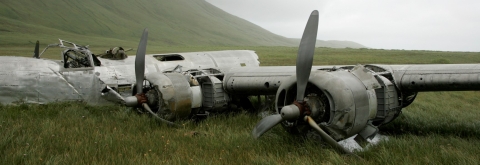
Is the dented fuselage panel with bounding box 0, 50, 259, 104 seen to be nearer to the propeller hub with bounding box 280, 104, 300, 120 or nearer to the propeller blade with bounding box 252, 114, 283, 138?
the propeller blade with bounding box 252, 114, 283, 138

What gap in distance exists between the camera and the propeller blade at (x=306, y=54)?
6840 mm

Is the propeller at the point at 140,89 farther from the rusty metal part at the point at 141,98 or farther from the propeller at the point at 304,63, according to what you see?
the propeller at the point at 304,63

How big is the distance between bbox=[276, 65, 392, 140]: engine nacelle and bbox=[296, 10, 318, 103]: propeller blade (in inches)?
11.6

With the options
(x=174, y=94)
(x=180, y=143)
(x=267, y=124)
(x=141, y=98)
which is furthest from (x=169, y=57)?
(x=267, y=124)

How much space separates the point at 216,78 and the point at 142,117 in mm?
2146

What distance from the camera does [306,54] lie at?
6930 millimetres

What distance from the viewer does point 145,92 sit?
991cm

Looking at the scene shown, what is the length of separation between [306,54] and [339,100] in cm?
96

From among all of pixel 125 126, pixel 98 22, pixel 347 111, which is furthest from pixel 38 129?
pixel 98 22

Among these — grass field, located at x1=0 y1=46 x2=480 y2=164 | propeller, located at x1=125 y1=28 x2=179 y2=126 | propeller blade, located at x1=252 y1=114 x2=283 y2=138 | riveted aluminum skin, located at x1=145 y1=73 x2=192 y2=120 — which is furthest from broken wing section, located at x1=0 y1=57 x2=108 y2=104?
propeller blade, located at x1=252 y1=114 x2=283 y2=138

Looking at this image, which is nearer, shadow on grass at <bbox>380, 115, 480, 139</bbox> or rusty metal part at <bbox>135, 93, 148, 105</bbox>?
shadow on grass at <bbox>380, 115, 480, 139</bbox>

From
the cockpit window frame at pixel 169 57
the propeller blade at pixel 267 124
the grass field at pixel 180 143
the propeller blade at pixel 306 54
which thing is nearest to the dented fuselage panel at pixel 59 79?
the cockpit window frame at pixel 169 57

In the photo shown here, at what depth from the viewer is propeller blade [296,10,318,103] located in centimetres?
684

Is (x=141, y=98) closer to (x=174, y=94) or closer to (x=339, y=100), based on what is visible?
(x=174, y=94)
